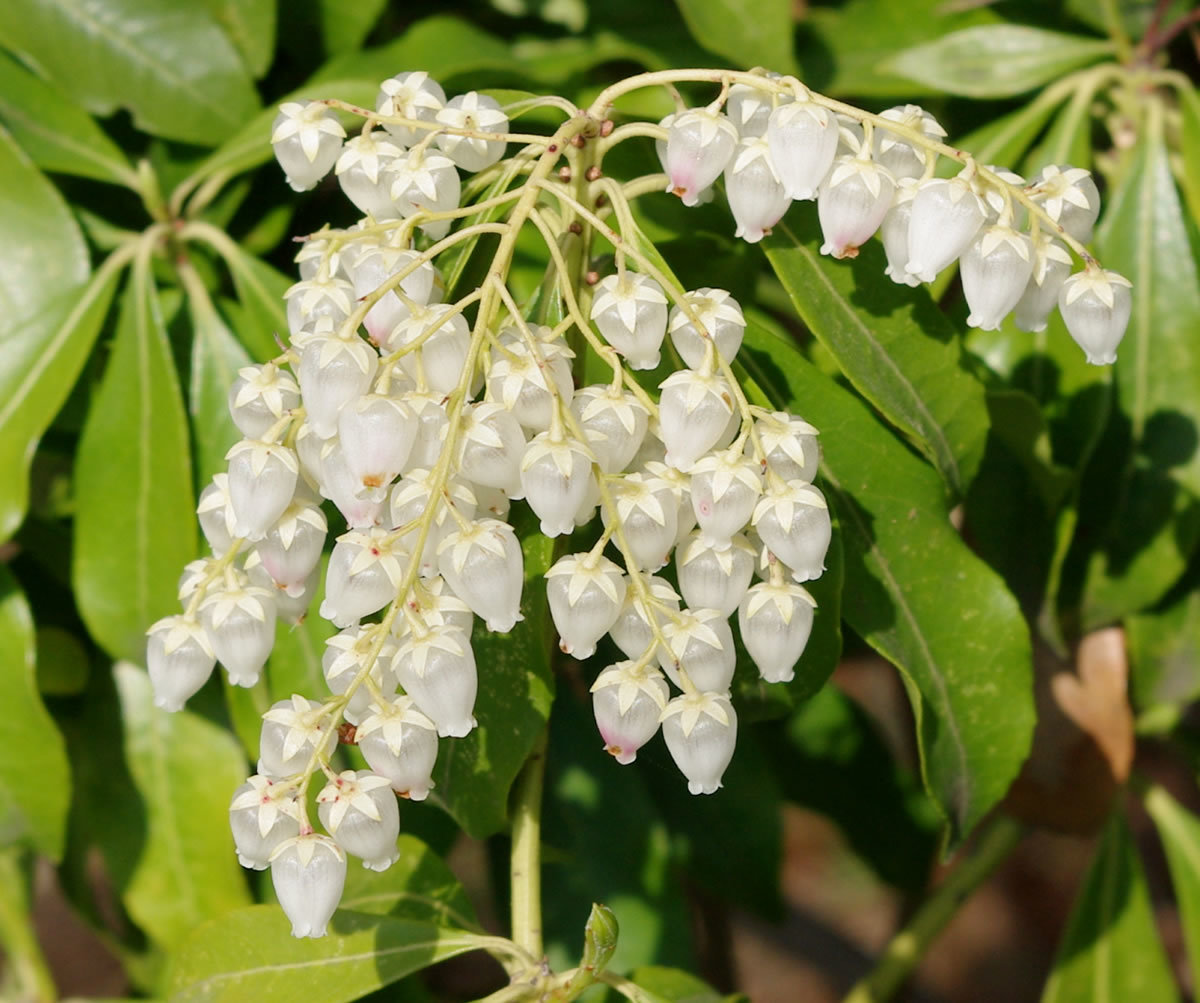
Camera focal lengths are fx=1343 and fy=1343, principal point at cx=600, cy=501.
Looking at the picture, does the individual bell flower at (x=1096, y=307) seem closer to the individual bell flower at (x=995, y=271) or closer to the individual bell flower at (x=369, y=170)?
the individual bell flower at (x=995, y=271)

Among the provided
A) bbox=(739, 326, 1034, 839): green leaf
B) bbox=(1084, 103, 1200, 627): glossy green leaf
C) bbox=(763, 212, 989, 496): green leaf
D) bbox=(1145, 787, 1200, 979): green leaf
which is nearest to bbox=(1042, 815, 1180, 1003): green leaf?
bbox=(1145, 787, 1200, 979): green leaf

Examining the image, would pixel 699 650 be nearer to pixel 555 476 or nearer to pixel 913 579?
pixel 555 476

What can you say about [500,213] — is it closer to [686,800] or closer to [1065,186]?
[1065,186]

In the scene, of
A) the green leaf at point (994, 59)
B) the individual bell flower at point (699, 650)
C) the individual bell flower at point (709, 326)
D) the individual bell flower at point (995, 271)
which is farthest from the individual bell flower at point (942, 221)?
the green leaf at point (994, 59)

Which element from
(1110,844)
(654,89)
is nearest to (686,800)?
(1110,844)

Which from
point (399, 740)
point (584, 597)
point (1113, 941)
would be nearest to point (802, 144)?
point (584, 597)
